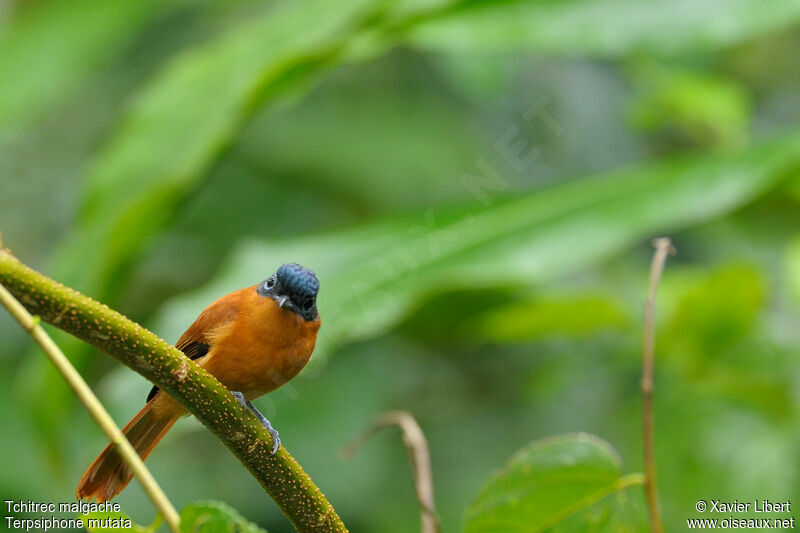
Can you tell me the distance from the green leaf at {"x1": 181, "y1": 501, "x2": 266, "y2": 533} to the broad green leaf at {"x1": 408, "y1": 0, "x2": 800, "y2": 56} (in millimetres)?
1798

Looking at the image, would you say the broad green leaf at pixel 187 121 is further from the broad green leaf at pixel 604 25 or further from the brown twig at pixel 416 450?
the brown twig at pixel 416 450

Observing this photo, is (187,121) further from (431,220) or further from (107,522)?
(107,522)

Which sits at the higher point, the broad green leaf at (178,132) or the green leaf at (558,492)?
the broad green leaf at (178,132)

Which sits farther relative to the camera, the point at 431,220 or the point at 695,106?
the point at 695,106

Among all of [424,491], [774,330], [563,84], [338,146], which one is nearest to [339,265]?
[424,491]

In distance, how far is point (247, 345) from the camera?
95cm

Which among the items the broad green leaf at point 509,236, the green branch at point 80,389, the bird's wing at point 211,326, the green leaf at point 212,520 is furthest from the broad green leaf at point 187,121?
the green branch at point 80,389

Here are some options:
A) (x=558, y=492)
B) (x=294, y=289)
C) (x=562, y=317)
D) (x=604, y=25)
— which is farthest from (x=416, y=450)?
(x=604, y=25)

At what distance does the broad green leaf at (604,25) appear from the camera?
2541mm

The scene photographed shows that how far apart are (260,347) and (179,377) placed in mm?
263

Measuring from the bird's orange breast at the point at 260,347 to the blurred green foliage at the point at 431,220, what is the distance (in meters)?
0.03

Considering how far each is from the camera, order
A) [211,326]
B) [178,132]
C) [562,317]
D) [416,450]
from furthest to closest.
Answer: [562,317]
[178,132]
[416,450]
[211,326]

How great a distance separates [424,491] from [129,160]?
4.68ft

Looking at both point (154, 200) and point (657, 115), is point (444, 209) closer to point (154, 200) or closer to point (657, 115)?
point (154, 200)
